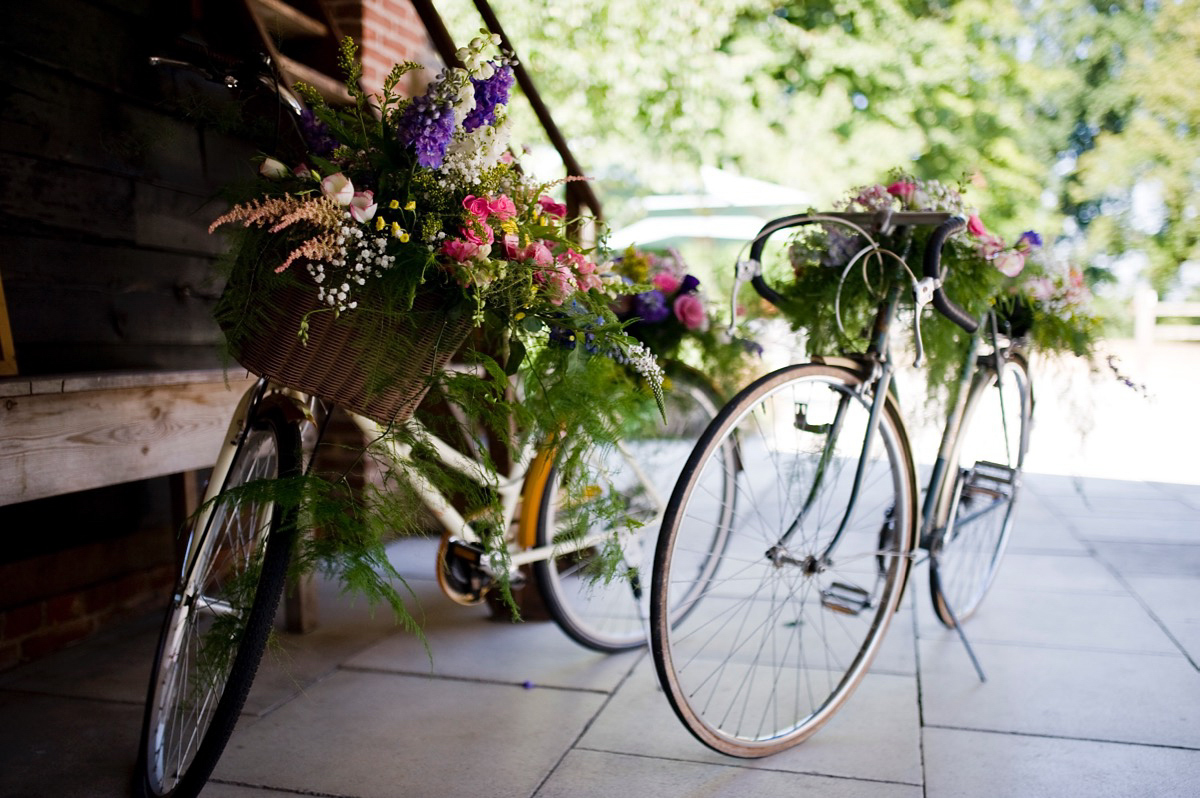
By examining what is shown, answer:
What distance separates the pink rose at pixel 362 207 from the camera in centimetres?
150

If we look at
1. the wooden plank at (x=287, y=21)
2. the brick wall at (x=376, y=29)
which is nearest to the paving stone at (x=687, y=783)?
the wooden plank at (x=287, y=21)

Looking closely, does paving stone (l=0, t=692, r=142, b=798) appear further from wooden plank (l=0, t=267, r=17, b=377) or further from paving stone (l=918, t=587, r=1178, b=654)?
paving stone (l=918, t=587, r=1178, b=654)

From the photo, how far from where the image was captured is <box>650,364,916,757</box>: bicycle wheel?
72.8 inches

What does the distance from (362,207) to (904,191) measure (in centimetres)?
134

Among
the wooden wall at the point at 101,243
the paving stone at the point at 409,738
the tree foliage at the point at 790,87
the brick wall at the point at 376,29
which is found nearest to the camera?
the paving stone at the point at 409,738

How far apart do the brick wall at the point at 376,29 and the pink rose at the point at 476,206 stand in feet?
7.07

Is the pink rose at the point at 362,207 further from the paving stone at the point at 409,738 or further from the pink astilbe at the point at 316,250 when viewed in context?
the paving stone at the point at 409,738

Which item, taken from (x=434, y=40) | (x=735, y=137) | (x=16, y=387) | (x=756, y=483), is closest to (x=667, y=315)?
(x=434, y=40)

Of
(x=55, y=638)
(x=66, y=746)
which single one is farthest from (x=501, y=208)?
(x=55, y=638)

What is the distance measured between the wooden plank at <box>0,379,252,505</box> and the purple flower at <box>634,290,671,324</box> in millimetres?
1102

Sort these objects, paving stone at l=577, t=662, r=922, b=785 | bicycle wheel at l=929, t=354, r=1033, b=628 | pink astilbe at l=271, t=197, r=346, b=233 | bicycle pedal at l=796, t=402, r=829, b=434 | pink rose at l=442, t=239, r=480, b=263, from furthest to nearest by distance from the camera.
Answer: bicycle wheel at l=929, t=354, r=1033, b=628
bicycle pedal at l=796, t=402, r=829, b=434
paving stone at l=577, t=662, r=922, b=785
pink rose at l=442, t=239, r=480, b=263
pink astilbe at l=271, t=197, r=346, b=233

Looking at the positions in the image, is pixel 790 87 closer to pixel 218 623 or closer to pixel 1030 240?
pixel 1030 240

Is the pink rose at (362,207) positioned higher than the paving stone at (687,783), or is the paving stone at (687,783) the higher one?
the pink rose at (362,207)

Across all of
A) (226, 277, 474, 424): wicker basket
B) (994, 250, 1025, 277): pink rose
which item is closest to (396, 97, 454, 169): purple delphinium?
(226, 277, 474, 424): wicker basket
